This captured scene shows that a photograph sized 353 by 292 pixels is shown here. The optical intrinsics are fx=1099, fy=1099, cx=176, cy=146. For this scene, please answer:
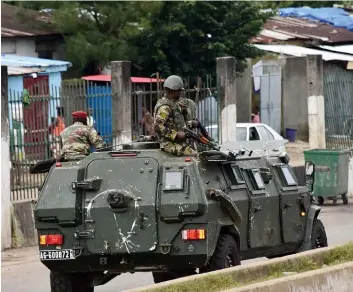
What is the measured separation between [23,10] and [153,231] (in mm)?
21423

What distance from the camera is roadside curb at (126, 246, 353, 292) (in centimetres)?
927

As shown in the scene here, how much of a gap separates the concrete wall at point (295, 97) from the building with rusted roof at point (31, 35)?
7073mm

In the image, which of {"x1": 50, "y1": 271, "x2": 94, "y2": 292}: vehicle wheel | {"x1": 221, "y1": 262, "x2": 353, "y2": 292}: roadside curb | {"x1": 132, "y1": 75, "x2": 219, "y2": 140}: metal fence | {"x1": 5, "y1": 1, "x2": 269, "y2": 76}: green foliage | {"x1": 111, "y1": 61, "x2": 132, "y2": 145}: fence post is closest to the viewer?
{"x1": 221, "y1": 262, "x2": 353, "y2": 292}: roadside curb

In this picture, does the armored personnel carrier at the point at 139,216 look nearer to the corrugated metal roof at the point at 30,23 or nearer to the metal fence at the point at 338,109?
the metal fence at the point at 338,109

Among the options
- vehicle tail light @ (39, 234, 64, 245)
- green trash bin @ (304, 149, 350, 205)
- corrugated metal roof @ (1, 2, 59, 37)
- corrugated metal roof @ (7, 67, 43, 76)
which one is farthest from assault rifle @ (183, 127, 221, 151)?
corrugated metal roof @ (1, 2, 59, 37)

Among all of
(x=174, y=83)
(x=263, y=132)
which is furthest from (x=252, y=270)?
(x=263, y=132)

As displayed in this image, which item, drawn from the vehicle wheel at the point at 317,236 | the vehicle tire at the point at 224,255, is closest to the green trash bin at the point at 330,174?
the vehicle wheel at the point at 317,236

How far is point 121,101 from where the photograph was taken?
771 inches

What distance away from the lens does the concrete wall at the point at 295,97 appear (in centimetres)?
3372

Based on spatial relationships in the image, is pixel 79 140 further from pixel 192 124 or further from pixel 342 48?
pixel 342 48

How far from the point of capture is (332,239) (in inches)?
692

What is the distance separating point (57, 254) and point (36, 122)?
7.24 metres

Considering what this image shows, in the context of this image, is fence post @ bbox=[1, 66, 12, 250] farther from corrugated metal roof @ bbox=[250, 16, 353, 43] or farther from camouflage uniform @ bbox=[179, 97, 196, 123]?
corrugated metal roof @ bbox=[250, 16, 353, 43]

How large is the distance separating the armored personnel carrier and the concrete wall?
2217 centimetres
